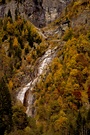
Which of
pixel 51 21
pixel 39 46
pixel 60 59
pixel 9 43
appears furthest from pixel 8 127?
pixel 51 21

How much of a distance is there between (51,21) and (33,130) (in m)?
114

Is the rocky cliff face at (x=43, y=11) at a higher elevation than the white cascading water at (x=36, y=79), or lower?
higher

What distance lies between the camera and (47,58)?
140 metres

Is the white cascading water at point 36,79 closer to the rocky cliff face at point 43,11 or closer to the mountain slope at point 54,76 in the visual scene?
the mountain slope at point 54,76

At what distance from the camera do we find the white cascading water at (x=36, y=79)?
390 feet

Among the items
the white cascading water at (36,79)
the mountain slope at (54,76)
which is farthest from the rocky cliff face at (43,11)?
the white cascading water at (36,79)

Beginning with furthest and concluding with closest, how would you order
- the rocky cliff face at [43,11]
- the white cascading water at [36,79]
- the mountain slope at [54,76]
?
1. the rocky cliff face at [43,11]
2. the white cascading water at [36,79]
3. the mountain slope at [54,76]

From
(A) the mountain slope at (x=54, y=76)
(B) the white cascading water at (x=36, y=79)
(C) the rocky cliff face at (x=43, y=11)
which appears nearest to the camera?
(A) the mountain slope at (x=54, y=76)

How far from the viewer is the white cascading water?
119m

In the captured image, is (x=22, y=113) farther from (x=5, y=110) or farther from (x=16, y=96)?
(x=16, y=96)

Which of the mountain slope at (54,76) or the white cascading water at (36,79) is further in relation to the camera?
the white cascading water at (36,79)

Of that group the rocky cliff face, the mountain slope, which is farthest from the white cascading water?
the rocky cliff face

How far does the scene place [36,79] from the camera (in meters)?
129

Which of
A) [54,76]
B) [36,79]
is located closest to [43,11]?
[36,79]
